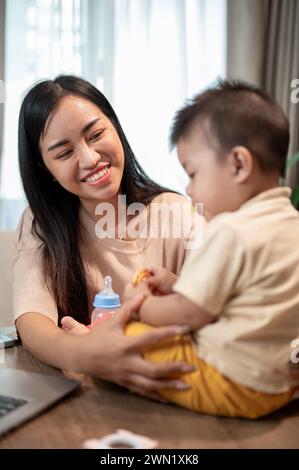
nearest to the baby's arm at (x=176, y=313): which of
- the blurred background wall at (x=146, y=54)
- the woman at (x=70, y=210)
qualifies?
the woman at (x=70, y=210)

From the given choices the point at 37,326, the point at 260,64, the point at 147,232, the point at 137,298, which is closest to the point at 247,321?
the point at 137,298

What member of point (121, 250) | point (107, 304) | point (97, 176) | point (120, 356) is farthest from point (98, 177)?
point (120, 356)

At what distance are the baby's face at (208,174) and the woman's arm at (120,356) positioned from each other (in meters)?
0.21

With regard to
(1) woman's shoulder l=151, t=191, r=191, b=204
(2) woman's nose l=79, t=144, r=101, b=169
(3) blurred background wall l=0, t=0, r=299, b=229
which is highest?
(3) blurred background wall l=0, t=0, r=299, b=229

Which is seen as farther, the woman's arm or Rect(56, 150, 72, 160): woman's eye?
Rect(56, 150, 72, 160): woman's eye

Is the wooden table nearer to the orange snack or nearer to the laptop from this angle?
the laptop

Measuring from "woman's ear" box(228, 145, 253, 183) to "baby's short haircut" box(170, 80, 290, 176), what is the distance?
1cm

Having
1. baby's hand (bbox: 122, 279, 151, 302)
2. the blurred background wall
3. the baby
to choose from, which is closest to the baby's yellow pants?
the baby

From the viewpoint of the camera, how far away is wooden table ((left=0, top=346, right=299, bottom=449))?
73cm

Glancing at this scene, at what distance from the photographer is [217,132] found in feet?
2.81

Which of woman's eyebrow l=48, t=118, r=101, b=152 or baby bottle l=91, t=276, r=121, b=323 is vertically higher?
woman's eyebrow l=48, t=118, r=101, b=152
